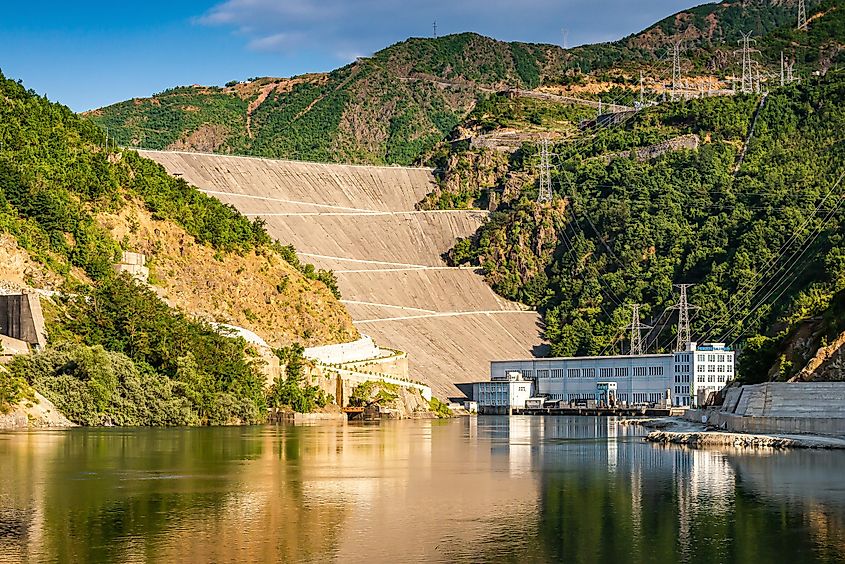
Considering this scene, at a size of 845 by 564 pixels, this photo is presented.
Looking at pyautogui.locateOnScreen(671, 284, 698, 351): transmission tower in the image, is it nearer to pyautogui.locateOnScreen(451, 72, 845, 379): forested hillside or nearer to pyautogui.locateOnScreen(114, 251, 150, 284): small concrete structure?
pyautogui.locateOnScreen(451, 72, 845, 379): forested hillside

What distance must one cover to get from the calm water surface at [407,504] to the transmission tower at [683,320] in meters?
77.0

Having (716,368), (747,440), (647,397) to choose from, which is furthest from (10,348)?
(647,397)

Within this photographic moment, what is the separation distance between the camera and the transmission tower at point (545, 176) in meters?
162

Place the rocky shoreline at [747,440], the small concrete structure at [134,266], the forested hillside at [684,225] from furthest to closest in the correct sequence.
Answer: the forested hillside at [684,225]
the small concrete structure at [134,266]
the rocky shoreline at [747,440]

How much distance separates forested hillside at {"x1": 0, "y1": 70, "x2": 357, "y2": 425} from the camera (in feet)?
232

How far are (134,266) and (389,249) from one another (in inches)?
2639

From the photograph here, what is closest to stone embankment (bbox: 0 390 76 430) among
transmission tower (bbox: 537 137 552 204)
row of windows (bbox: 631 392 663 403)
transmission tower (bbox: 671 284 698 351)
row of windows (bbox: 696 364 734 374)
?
row of windows (bbox: 696 364 734 374)

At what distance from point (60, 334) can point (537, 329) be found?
268ft

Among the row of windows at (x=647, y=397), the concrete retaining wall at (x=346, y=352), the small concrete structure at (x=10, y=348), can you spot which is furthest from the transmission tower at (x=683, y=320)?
the small concrete structure at (x=10, y=348)

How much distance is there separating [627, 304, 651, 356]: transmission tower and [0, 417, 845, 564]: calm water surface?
81.5 metres

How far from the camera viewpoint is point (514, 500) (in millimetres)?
35719

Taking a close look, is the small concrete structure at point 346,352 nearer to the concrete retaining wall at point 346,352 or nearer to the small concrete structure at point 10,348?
the concrete retaining wall at point 346,352

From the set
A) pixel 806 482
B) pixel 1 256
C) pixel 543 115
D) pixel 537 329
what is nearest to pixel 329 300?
pixel 1 256

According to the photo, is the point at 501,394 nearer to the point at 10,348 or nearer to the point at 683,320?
the point at 683,320
